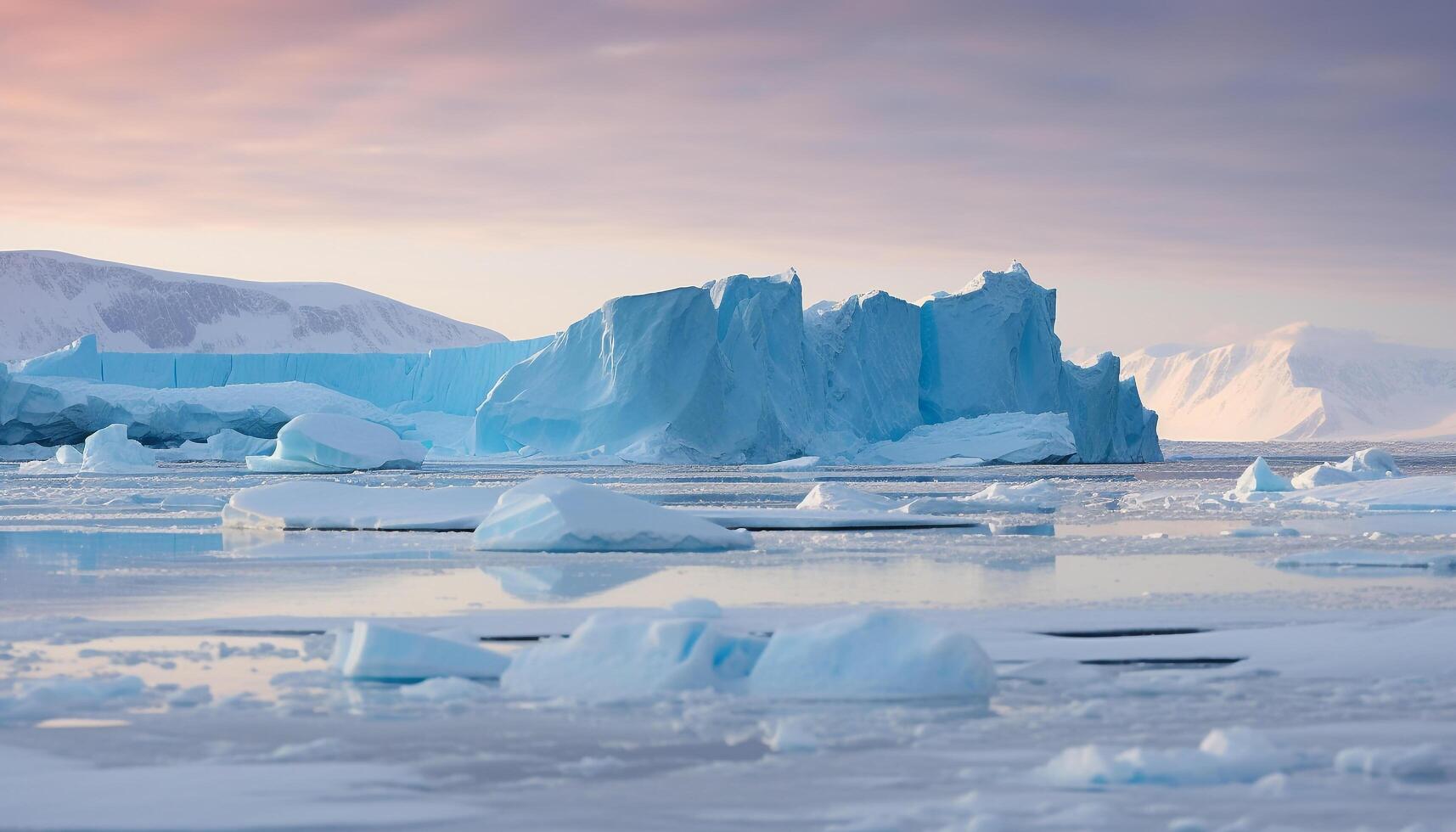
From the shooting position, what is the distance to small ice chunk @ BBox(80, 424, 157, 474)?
26172mm

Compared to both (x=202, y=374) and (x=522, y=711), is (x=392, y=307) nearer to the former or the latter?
(x=202, y=374)

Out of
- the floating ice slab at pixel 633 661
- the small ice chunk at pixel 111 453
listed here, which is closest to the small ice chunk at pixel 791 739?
the floating ice slab at pixel 633 661

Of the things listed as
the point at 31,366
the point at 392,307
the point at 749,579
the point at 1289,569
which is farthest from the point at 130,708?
the point at 392,307

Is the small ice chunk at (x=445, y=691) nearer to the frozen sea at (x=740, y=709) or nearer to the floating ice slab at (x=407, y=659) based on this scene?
the frozen sea at (x=740, y=709)

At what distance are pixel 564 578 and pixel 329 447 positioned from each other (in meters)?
17.6

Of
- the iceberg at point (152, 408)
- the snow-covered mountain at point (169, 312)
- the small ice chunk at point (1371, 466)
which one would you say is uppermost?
the snow-covered mountain at point (169, 312)

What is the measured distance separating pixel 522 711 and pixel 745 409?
2643cm

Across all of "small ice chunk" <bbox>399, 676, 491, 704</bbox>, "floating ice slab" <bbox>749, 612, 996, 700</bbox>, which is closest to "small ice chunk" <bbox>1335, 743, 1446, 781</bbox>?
"floating ice slab" <bbox>749, 612, 996, 700</bbox>

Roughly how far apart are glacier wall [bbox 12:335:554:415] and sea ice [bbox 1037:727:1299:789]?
113ft

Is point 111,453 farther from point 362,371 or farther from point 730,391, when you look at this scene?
point 362,371

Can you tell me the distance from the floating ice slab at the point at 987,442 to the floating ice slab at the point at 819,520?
1976 cm

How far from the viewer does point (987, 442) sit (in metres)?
32.3

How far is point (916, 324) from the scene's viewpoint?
112 ft

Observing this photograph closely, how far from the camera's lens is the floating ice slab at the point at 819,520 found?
39.0 feet
